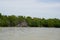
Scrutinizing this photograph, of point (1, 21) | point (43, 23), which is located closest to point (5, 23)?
point (1, 21)

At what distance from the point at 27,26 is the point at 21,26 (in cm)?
87

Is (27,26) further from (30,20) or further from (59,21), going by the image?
(59,21)

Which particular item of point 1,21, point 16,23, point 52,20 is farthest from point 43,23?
point 1,21

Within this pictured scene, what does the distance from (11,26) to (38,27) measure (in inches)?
186

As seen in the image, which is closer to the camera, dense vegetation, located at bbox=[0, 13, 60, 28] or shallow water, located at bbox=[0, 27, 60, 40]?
shallow water, located at bbox=[0, 27, 60, 40]

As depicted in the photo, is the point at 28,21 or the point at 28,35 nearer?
the point at 28,35

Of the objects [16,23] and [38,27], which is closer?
[16,23]

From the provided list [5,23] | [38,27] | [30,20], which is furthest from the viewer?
[38,27]

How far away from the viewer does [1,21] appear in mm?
29000

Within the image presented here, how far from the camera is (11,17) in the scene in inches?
1199

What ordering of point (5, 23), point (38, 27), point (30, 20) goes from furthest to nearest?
point (38, 27) < point (30, 20) < point (5, 23)

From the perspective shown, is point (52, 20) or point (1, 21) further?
point (52, 20)

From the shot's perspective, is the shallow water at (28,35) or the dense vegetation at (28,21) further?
the dense vegetation at (28,21)

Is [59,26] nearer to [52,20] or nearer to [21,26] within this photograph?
[52,20]
